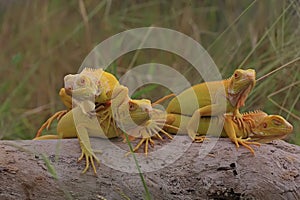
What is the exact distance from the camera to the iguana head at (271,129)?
2.44 m

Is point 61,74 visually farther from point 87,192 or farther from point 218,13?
point 87,192

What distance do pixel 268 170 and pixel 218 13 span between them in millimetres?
3227

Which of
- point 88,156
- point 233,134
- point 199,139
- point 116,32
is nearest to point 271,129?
point 233,134

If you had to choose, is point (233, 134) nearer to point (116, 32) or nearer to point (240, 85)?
point (240, 85)

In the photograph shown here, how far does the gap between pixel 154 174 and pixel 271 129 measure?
18.4 inches

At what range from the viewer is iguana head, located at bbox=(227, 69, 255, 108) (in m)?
2.39

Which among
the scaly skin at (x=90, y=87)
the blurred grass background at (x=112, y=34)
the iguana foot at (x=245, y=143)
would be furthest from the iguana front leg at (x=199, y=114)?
the blurred grass background at (x=112, y=34)

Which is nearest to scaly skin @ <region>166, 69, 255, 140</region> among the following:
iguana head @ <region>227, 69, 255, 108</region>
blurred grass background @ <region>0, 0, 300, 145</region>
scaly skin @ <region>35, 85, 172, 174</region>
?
iguana head @ <region>227, 69, 255, 108</region>

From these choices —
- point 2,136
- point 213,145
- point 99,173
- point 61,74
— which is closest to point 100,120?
point 99,173

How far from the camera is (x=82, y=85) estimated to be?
2328mm

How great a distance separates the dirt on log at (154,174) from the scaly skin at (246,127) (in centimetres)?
7

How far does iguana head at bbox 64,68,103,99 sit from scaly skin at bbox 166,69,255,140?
→ 36cm

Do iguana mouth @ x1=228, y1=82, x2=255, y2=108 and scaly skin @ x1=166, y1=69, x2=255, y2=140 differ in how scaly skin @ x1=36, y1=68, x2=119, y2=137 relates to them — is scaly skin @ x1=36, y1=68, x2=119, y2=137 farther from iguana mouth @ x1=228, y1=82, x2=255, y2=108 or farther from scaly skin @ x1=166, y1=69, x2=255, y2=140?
iguana mouth @ x1=228, y1=82, x2=255, y2=108

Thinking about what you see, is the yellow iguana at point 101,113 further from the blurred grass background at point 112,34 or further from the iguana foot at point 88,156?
the blurred grass background at point 112,34
